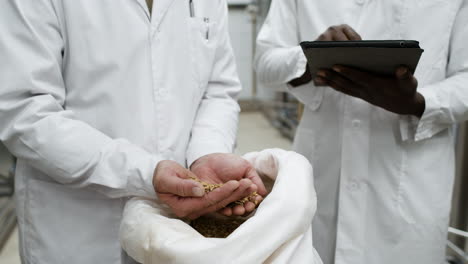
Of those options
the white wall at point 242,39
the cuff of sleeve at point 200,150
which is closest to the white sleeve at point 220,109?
the cuff of sleeve at point 200,150

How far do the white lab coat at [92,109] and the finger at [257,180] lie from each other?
0.43 ft

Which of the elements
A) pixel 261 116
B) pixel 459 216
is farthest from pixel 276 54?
pixel 261 116

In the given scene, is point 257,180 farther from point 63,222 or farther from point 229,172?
point 63,222

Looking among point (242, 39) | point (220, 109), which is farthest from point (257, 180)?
point (242, 39)

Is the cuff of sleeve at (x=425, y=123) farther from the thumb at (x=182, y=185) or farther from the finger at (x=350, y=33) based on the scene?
the thumb at (x=182, y=185)

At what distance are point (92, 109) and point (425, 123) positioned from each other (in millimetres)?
796

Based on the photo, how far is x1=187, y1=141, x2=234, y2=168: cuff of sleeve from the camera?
0.90 meters

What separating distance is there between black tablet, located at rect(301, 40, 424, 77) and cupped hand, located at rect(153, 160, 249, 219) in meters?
0.37

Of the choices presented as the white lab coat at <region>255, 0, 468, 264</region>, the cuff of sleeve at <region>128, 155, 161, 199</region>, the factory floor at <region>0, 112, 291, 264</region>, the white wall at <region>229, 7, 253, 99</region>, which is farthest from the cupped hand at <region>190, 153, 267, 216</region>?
the white wall at <region>229, 7, 253, 99</region>

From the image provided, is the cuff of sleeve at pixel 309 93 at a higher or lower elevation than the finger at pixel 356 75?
lower

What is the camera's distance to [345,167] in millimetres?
1099

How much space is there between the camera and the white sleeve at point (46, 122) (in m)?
0.73

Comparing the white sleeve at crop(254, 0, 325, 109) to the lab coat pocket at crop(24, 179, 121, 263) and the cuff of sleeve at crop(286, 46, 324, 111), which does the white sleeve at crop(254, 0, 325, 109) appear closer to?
A: the cuff of sleeve at crop(286, 46, 324, 111)

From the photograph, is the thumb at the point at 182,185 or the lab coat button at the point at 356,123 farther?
the lab coat button at the point at 356,123
